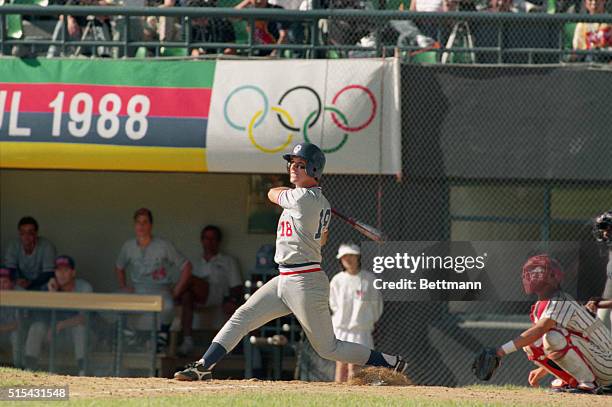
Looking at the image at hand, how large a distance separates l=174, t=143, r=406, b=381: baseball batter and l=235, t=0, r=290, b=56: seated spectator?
14.5 ft

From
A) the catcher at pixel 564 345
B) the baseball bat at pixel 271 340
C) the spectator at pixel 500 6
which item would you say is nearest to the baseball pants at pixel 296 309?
the catcher at pixel 564 345

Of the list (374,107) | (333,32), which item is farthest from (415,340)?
(333,32)

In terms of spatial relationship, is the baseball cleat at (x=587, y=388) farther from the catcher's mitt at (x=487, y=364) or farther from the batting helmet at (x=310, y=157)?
the batting helmet at (x=310, y=157)

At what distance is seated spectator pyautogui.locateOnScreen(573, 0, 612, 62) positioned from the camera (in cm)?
1215

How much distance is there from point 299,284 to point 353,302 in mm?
3515

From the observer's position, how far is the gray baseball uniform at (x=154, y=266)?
1295 cm

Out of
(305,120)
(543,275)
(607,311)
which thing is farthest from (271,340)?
(543,275)

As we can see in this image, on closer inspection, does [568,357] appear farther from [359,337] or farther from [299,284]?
[359,337]

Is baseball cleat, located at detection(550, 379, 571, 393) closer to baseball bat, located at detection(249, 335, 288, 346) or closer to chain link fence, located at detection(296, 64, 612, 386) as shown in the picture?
chain link fence, located at detection(296, 64, 612, 386)

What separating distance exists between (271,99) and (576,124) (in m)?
3.06

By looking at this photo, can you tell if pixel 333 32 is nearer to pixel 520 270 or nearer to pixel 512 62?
pixel 512 62

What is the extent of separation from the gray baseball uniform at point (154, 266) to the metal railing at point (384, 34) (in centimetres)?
216

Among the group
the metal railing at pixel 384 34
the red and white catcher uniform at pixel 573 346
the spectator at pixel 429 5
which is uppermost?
the spectator at pixel 429 5

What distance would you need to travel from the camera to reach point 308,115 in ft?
38.5
